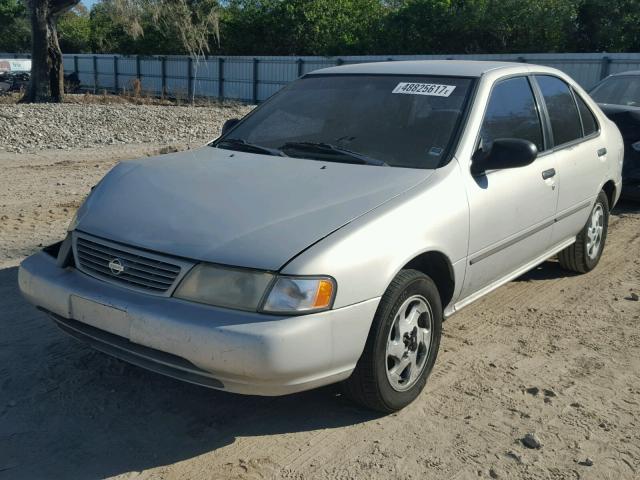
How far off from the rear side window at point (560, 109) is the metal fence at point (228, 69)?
684 inches

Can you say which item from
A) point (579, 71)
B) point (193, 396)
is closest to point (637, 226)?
point (193, 396)

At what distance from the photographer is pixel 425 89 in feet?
14.5

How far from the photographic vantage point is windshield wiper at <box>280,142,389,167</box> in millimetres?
4031

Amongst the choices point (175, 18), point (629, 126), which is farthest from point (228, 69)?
point (629, 126)

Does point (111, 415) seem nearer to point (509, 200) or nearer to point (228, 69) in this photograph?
point (509, 200)

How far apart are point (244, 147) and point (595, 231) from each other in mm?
3188

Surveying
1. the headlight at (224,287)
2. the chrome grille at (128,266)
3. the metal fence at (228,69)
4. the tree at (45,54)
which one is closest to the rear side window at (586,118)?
the headlight at (224,287)

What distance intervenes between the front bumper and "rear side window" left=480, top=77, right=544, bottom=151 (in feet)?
5.59

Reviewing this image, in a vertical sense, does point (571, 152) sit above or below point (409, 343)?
above

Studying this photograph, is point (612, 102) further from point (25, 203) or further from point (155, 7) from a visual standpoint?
point (155, 7)

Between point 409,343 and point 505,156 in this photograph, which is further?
point 505,156

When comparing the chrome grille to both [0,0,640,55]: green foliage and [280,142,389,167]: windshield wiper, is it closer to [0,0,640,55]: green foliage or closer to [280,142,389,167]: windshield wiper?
[280,142,389,167]: windshield wiper

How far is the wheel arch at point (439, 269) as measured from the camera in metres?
3.67

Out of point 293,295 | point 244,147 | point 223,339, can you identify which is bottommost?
point 223,339
